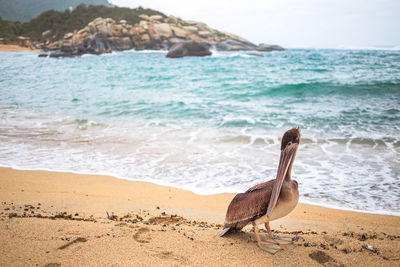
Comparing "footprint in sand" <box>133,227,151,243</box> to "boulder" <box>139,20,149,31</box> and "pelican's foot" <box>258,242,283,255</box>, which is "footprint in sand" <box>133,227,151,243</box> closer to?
"pelican's foot" <box>258,242,283,255</box>

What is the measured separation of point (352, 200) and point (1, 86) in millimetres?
18576

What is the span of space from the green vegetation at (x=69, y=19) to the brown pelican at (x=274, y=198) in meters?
81.4

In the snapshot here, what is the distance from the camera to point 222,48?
7094cm

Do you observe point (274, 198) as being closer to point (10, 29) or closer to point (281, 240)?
point (281, 240)

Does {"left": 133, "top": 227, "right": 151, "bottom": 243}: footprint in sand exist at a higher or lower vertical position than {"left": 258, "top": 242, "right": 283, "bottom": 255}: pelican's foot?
lower

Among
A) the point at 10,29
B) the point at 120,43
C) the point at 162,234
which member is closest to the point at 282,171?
the point at 162,234

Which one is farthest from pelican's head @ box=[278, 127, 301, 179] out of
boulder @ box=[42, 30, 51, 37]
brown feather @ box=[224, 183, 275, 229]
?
boulder @ box=[42, 30, 51, 37]

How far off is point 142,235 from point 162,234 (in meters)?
0.18

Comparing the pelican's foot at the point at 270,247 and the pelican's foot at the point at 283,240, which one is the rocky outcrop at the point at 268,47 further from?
the pelican's foot at the point at 270,247

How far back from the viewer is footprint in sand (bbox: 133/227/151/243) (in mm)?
2414

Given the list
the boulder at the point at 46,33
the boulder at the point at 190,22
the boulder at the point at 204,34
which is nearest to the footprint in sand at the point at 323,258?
the boulder at the point at 204,34

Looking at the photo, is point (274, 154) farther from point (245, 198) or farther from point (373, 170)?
point (245, 198)

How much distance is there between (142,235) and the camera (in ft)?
8.23

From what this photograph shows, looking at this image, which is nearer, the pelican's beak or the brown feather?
the pelican's beak
